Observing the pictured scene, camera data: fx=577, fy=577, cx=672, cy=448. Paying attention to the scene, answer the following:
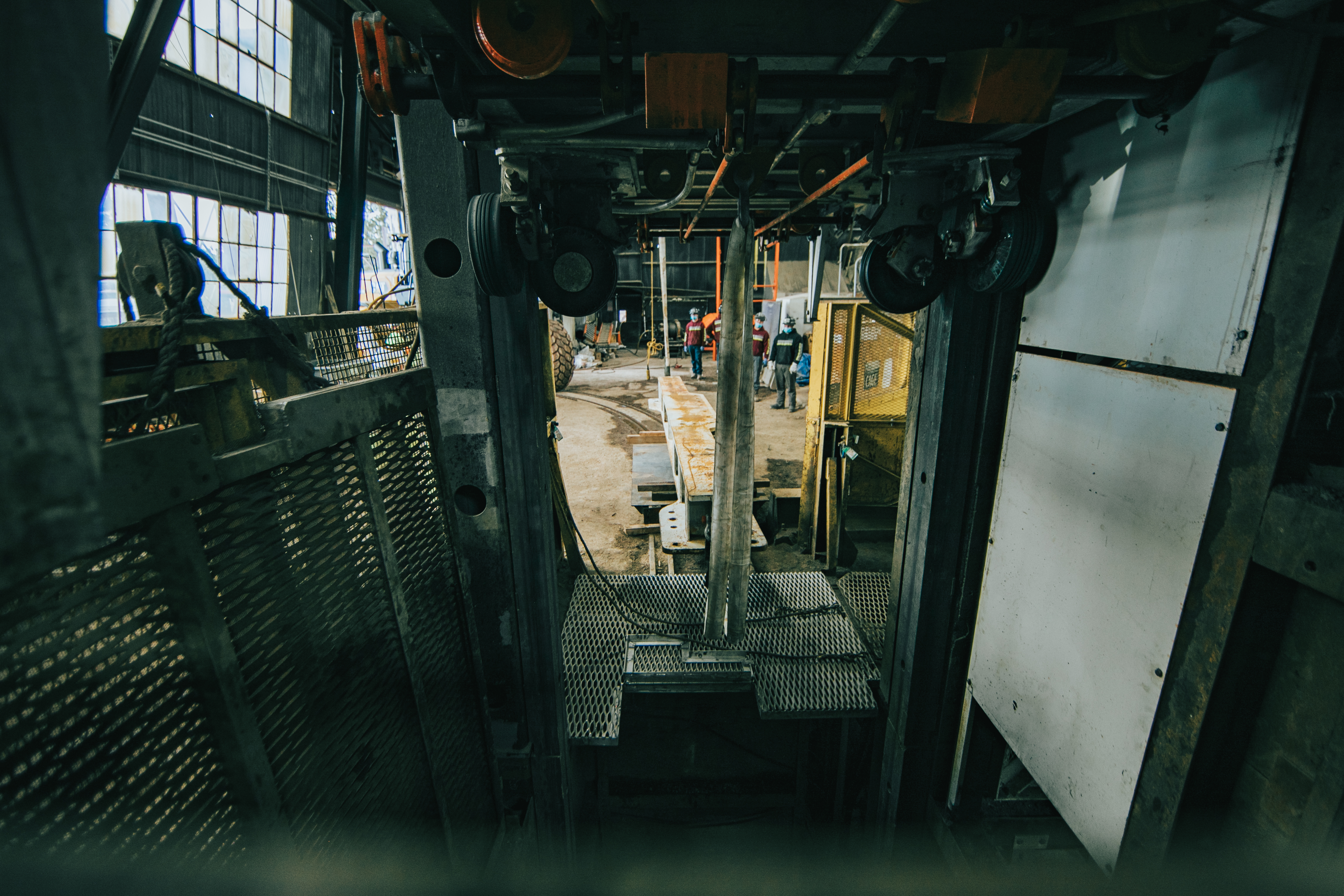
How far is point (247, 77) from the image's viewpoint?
990 centimetres

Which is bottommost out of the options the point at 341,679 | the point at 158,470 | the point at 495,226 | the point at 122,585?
the point at 341,679

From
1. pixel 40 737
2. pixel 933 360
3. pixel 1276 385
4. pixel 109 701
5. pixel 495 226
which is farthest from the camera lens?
pixel 933 360

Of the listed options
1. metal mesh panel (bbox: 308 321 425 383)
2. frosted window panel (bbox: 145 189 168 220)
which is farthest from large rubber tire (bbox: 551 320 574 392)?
metal mesh panel (bbox: 308 321 425 383)

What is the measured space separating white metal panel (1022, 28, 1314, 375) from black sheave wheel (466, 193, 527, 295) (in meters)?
2.11

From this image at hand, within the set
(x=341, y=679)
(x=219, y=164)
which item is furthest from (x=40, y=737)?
(x=219, y=164)

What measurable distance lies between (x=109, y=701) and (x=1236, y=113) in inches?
110

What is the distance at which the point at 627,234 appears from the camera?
3234mm

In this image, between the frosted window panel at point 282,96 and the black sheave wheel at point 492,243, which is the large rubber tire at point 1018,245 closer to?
the black sheave wheel at point 492,243

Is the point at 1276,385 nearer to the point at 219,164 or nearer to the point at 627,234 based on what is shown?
the point at 627,234

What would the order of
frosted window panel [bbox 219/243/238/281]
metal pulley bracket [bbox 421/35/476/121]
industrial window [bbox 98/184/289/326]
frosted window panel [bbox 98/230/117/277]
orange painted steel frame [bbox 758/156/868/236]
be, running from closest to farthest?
metal pulley bracket [bbox 421/35/476/121] → orange painted steel frame [bbox 758/156/868/236] → industrial window [bbox 98/184/289/326] → frosted window panel [bbox 98/230/117/277] → frosted window panel [bbox 219/243/238/281]

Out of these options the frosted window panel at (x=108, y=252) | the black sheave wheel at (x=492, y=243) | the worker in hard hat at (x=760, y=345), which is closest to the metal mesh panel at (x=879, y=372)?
the worker in hard hat at (x=760, y=345)

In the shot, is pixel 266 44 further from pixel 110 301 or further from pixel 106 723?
pixel 106 723

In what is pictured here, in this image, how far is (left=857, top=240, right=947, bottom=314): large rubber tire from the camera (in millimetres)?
2555

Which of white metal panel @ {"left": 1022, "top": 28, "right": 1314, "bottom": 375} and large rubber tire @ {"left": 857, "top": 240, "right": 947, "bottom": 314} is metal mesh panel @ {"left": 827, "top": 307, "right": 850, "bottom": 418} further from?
white metal panel @ {"left": 1022, "top": 28, "right": 1314, "bottom": 375}
